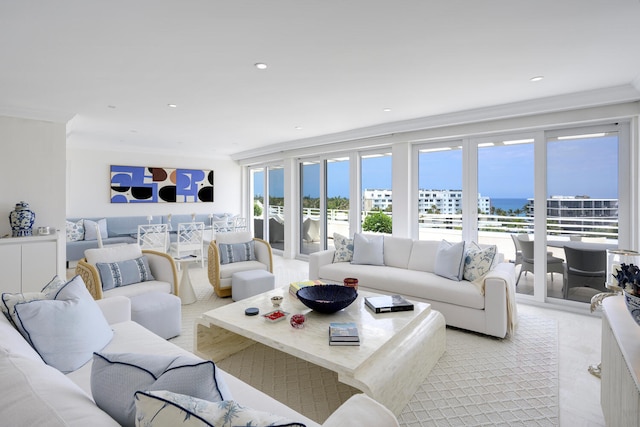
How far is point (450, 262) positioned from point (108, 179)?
6.96m

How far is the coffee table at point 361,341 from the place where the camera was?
5.87 feet

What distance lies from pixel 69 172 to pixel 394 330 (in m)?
7.09

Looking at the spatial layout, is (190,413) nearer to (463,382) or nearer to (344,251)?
(463,382)

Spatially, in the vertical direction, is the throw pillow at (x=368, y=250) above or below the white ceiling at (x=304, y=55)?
below

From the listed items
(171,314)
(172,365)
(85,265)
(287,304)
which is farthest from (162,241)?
(172,365)

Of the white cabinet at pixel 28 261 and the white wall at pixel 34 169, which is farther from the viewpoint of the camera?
the white wall at pixel 34 169

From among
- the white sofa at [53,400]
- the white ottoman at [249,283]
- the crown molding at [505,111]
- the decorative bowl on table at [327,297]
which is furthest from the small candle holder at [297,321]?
the crown molding at [505,111]

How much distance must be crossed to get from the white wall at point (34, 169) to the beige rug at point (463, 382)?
2994 millimetres

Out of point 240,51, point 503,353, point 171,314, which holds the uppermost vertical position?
point 240,51

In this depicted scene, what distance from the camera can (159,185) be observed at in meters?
7.50

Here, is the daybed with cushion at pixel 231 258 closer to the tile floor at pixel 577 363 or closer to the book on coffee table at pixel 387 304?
the book on coffee table at pixel 387 304

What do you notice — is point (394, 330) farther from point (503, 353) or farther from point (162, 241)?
point (162, 241)

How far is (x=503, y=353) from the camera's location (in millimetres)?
2760

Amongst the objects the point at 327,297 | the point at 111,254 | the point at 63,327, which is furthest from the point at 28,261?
the point at 327,297
